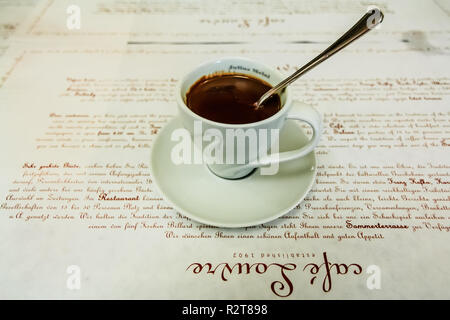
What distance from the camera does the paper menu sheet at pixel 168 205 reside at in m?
0.45

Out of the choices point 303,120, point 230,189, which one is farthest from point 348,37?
point 230,189

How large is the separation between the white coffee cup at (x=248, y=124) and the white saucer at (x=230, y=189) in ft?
0.08

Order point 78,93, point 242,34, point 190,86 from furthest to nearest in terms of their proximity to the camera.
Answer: point 242,34, point 78,93, point 190,86

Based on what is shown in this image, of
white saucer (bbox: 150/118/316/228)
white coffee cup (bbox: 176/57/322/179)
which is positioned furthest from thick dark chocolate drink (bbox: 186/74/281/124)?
white saucer (bbox: 150/118/316/228)

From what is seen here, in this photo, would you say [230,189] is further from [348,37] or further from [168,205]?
[348,37]

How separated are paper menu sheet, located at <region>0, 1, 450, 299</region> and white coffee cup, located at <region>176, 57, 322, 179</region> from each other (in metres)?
0.10

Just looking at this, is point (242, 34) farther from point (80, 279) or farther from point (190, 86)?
point (80, 279)

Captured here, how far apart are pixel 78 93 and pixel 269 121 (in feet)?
1.61

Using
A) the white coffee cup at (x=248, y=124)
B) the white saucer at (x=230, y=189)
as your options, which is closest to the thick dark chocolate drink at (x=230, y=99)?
the white coffee cup at (x=248, y=124)

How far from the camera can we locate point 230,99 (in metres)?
0.54

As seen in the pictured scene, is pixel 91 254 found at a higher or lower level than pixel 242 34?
lower
